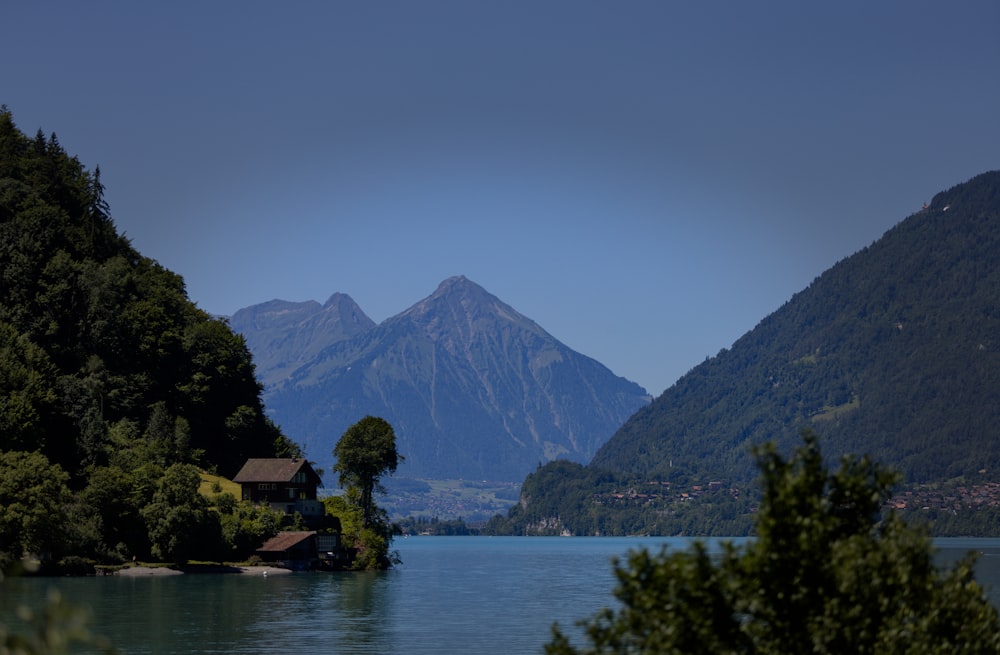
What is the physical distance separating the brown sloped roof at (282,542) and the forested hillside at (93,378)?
12.8m

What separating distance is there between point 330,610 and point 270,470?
5631 cm

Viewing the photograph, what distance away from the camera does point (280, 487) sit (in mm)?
145750

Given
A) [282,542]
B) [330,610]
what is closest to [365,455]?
[282,542]

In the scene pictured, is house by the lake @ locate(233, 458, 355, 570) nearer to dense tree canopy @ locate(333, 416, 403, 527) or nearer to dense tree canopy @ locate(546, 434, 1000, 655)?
dense tree canopy @ locate(333, 416, 403, 527)

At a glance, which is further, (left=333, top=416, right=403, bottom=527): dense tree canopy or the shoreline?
(left=333, top=416, right=403, bottom=527): dense tree canopy

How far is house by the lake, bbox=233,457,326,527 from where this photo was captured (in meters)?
145

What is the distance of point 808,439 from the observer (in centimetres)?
3225

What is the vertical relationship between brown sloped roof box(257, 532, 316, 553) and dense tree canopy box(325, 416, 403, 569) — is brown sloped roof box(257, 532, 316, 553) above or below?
below

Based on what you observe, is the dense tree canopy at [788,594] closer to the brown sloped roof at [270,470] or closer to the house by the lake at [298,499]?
the house by the lake at [298,499]

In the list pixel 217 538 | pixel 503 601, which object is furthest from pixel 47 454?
pixel 503 601

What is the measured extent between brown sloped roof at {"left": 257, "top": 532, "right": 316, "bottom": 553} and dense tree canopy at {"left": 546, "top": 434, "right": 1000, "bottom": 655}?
365 feet

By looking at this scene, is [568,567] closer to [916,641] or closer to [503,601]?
[503,601]

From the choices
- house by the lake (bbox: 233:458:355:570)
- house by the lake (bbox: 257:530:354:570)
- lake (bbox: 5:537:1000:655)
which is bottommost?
lake (bbox: 5:537:1000:655)

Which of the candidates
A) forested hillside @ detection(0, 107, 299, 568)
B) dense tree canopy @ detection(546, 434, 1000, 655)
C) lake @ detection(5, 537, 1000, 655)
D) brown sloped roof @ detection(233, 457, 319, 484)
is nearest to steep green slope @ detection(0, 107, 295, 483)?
forested hillside @ detection(0, 107, 299, 568)
